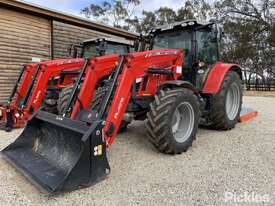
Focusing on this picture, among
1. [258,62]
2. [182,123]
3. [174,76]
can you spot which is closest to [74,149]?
[182,123]

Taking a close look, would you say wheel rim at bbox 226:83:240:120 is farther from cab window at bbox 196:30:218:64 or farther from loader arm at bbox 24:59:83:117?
loader arm at bbox 24:59:83:117

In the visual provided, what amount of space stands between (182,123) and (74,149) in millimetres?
1949

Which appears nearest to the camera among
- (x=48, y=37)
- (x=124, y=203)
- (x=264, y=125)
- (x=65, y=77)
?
(x=124, y=203)

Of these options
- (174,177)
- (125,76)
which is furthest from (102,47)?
(174,177)

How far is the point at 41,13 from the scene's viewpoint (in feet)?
32.2

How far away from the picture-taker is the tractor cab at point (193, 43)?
5.51 m

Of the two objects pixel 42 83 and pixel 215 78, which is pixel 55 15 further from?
pixel 215 78

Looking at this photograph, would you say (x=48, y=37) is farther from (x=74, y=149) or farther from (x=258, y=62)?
(x=258, y=62)

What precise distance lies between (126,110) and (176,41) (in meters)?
2.02

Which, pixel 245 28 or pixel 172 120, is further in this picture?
pixel 245 28

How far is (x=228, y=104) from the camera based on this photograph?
6.38 metres

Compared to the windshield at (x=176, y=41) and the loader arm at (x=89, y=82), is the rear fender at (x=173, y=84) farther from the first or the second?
the windshield at (x=176, y=41)

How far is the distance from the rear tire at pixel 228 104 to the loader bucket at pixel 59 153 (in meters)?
3.13

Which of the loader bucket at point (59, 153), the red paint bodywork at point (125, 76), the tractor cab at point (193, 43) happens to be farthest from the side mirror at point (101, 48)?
the loader bucket at point (59, 153)
